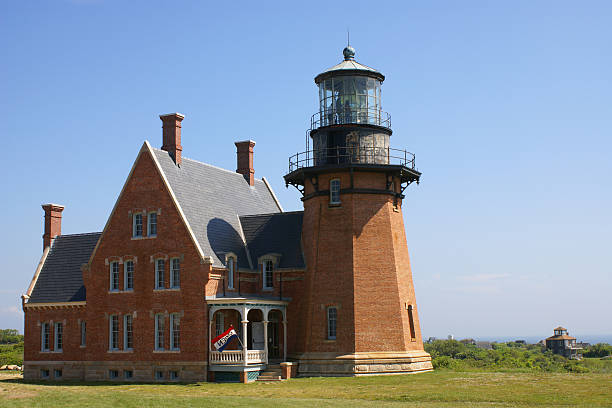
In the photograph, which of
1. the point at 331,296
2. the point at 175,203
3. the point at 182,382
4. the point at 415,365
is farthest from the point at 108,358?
the point at 415,365

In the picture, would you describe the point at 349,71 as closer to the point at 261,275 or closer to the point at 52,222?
the point at 261,275

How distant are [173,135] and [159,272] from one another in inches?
298

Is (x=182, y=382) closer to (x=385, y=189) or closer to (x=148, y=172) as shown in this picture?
(x=148, y=172)

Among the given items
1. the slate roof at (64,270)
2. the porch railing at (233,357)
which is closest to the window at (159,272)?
the porch railing at (233,357)

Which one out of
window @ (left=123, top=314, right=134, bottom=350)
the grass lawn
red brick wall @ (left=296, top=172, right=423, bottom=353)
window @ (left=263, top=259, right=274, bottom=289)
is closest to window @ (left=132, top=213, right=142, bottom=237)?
window @ (left=123, top=314, right=134, bottom=350)

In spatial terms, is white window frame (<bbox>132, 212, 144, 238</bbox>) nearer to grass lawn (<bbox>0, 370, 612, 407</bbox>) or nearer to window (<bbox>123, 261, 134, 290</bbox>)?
window (<bbox>123, 261, 134, 290</bbox>)

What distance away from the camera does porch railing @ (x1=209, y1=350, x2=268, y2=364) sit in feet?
114

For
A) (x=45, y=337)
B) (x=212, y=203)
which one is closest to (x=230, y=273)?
(x=212, y=203)

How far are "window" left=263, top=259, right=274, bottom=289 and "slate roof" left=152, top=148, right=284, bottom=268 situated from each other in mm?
893

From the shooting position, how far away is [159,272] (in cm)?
3731

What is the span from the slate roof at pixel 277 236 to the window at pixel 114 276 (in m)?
6.93

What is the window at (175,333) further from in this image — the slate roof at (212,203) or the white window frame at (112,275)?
the white window frame at (112,275)

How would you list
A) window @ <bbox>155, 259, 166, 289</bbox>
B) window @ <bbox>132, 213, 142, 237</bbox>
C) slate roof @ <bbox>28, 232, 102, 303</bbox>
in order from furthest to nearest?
slate roof @ <bbox>28, 232, 102, 303</bbox> → window @ <bbox>132, 213, 142, 237</bbox> → window @ <bbox>155, 259, 166, 289</bbox>

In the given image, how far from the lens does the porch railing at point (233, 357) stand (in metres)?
34.6
